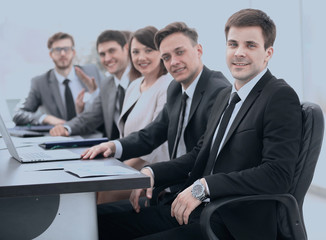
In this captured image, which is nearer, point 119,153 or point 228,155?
point 228,155

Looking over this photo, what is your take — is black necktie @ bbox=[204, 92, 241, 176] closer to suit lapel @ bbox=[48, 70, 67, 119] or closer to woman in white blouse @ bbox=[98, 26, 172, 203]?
woman in white blouse @ bbox=[98, 26, 172, 203]

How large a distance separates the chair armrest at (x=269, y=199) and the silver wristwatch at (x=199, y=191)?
0.11m

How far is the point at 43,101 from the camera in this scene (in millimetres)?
5176

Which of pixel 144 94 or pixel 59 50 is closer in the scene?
pixel 144 94

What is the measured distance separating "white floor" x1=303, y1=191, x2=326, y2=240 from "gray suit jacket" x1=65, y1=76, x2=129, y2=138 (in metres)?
1.95

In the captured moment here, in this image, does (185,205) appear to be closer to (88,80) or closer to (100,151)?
(100,151)

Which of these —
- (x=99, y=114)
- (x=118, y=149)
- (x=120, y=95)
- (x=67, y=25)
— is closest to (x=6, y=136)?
(x=118, y=149)

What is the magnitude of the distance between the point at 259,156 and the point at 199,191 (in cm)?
30

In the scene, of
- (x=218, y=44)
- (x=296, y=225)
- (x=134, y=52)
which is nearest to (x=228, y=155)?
(x=296, y=225)

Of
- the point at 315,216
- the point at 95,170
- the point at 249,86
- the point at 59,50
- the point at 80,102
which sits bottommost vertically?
the point at 315,216

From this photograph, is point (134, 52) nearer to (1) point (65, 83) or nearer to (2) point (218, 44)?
(1) point (65, 83)

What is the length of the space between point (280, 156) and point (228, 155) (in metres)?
0.27

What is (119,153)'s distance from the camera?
2.71 m

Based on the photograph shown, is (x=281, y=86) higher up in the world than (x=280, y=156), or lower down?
higher up
